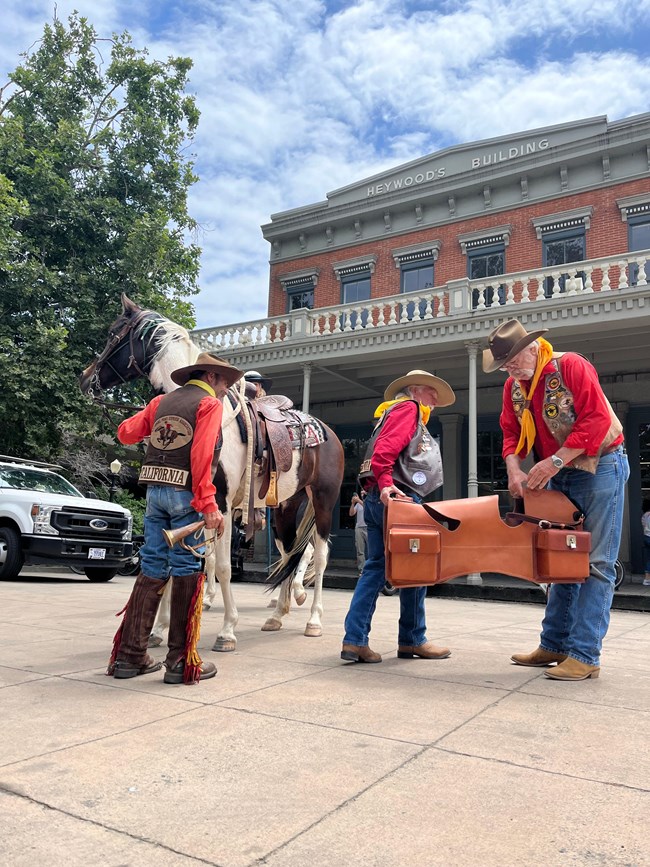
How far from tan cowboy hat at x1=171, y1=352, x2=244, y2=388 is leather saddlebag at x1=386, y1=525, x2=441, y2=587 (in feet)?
4.42

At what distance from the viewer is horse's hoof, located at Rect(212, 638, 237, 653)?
4688mm

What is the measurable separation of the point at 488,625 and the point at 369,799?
202 inches

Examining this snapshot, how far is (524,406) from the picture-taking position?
424 cm

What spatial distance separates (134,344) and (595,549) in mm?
3540

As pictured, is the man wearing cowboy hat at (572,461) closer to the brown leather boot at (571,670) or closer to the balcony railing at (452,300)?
the brown leather boot at (571,670)

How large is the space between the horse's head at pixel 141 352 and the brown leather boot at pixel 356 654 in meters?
2.17

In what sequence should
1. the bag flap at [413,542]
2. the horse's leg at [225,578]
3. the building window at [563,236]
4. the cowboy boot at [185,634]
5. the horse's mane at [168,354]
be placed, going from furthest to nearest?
the building window at [563,236] → the horse's mane at [168,354] → the horse's leg at [225,578] → the bag flap at [413,542] → the cowboy boot at [185,634]

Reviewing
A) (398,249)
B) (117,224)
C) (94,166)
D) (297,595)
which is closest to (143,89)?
(94,166)

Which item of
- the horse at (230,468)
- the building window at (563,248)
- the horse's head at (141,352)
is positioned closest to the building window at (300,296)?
the building window at (563,248)

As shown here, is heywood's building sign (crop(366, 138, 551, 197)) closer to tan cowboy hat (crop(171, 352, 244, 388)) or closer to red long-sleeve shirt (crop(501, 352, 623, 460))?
red long-sleeve shirt (crop(501, 352, 623, 460))

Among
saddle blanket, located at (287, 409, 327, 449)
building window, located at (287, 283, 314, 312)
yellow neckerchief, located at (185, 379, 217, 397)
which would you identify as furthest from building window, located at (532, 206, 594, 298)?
yellow neckerchief, located at (185, 379, 217, 397)

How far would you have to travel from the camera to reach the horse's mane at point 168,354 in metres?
4.91

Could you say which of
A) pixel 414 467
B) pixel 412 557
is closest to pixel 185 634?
pixel 412 557

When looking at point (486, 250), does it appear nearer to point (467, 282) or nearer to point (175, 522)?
point (467, 282)
